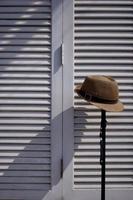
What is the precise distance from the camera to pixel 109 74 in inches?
114

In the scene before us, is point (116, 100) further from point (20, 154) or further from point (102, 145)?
point (20, 154)

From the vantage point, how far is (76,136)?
2.91 m

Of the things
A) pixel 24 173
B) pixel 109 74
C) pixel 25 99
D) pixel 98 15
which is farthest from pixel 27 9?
pixel 24 173

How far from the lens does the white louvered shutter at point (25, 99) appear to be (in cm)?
284

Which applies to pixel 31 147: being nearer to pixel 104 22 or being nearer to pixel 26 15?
pixel 26 15

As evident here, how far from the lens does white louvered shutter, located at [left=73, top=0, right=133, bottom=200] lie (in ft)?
9.39

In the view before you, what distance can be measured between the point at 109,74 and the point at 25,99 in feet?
2.20

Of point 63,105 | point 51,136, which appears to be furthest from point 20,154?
point 63,105

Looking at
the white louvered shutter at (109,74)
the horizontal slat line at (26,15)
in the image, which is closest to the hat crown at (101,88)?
the white louvered shutter at (109,74)

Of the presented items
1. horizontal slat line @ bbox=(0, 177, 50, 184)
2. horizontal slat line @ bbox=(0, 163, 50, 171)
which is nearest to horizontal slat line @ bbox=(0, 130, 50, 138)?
Answer: horizontal slat line @ bbox=(0, 163, 50, 171)

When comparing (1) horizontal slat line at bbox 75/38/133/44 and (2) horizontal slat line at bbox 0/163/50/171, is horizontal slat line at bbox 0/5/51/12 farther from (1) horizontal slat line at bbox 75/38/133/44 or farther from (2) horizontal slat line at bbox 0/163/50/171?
(2) horizontal slat line at bbox 0/163/50/171

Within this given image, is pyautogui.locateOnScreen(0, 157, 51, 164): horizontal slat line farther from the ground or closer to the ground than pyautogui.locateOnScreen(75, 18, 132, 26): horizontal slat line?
closer to the ground

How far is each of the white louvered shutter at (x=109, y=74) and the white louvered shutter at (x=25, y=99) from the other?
23 cm

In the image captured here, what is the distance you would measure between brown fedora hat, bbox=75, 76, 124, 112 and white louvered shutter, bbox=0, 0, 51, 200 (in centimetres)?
42
